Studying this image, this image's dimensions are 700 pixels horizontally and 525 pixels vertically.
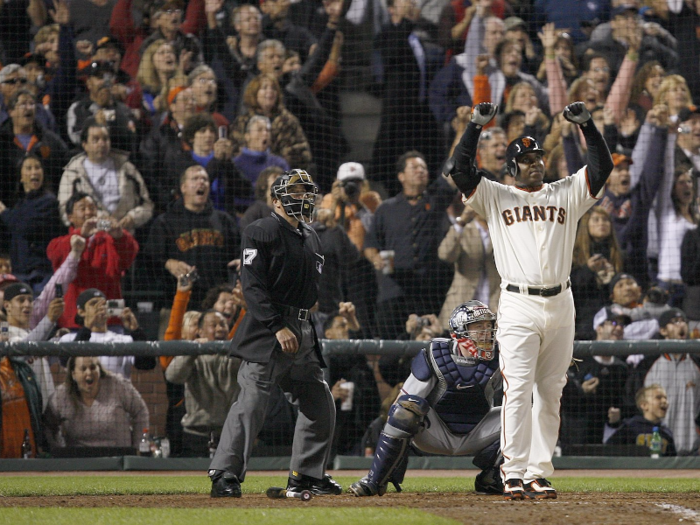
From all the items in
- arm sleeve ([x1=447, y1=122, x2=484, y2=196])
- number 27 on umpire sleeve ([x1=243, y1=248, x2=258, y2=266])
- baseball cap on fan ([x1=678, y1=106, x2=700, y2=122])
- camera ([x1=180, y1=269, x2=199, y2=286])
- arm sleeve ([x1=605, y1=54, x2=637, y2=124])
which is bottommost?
camera ([x1=180, y1=269, x2=199, y2=286])

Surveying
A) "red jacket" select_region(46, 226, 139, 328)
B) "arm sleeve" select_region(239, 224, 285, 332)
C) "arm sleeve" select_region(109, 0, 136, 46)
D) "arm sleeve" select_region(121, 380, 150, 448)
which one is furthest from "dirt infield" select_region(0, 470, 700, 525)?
"arm sleeve" select_region(109, 0, 136, 46)

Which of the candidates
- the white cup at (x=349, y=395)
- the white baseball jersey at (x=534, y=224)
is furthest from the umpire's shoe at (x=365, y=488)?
the white cup at (x=349, y=395)

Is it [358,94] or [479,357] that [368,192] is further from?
[479,357]

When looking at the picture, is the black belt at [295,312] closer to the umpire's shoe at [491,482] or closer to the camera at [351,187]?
the umpire's shoe at [491,482]

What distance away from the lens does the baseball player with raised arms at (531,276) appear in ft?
15.0

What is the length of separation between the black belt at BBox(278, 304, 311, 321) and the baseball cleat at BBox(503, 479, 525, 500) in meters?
1.31

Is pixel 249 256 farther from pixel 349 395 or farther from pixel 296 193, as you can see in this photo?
pixel 349 395

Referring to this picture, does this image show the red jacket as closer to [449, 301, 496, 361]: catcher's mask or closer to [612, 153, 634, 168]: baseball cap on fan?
[449, 301, 496, 361]: catcher's mask

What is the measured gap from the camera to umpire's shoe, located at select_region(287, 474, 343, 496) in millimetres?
4957

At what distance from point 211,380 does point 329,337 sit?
1039 millimetres

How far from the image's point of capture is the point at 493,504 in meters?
4.41

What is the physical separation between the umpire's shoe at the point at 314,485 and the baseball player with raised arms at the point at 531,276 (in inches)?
36.2

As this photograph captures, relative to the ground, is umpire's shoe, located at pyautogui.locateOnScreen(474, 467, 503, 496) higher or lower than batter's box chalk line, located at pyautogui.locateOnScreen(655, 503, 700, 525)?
lower

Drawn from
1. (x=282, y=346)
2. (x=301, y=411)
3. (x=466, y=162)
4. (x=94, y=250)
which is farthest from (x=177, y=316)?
(x=466, y=162)
